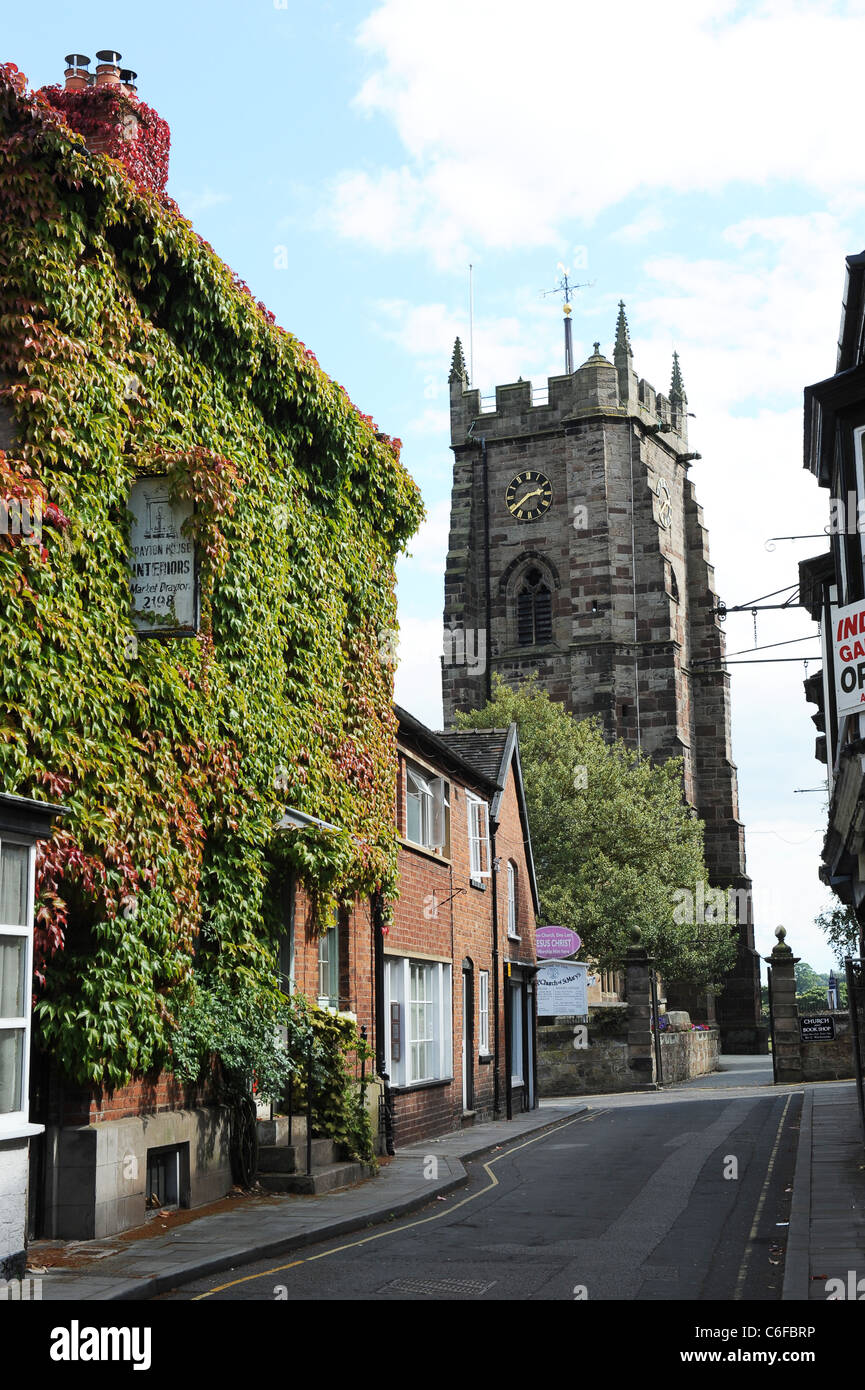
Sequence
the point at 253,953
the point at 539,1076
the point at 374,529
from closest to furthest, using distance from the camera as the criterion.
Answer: the point at 253,953, the point at 374,529, the point at 539,1076

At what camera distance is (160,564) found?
12.9 m

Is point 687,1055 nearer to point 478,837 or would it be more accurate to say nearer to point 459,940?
point 478,837

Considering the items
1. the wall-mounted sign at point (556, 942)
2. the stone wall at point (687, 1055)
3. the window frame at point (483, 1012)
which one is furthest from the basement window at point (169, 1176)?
the stone wall at point (687, 1055)

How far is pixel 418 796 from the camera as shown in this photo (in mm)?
22828

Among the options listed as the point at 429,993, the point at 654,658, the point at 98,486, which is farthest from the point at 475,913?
the point at 654,658

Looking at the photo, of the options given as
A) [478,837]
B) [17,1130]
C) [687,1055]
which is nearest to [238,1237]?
[17,1130]

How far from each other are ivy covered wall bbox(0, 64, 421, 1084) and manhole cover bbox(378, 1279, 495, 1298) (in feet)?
10.8

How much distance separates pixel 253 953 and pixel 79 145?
7.94 meters

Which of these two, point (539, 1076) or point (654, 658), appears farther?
point (654, 658)

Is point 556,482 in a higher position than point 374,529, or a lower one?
higher

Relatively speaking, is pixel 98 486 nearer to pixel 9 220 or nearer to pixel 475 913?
pixel 9 220

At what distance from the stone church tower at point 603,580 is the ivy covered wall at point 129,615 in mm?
39685

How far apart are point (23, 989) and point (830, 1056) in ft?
104

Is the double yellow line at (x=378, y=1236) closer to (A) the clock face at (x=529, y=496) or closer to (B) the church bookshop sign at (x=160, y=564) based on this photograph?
(B) the church bookshop sign at (x=160, y=564)
